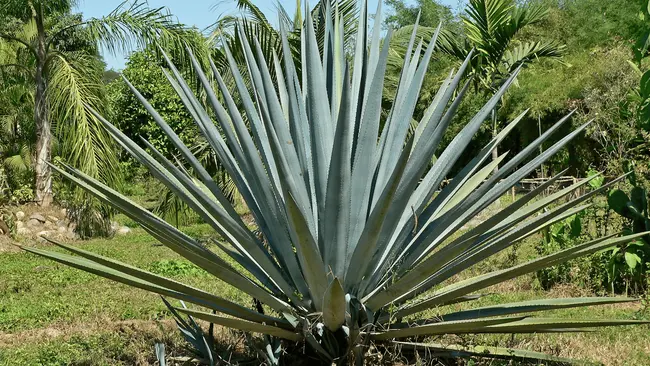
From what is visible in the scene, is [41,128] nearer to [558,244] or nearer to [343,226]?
[558,244]

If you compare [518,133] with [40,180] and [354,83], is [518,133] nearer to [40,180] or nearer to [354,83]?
[40,180]

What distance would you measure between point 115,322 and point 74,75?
9.24 metres

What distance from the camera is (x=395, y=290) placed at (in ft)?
10.6

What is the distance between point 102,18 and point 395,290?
1200 centimetres

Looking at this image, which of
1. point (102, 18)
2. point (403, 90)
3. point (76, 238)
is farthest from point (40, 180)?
point (403, 90)

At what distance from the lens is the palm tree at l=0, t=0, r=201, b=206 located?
13.7 metres

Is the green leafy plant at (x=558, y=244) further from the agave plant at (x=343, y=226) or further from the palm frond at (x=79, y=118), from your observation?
the palm frond at (x=79, y=118)

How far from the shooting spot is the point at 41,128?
14953 mm

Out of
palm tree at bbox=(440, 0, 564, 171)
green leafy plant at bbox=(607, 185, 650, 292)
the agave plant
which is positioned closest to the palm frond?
palm tree at bbox=(440, 0, 564, 171)

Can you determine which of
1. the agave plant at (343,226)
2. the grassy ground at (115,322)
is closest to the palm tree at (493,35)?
the grassy ground at (115,322)

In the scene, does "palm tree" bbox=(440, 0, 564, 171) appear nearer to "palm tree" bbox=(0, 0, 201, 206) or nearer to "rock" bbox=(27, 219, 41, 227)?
"palm tree" bbox=(0, 0, 201, 206)

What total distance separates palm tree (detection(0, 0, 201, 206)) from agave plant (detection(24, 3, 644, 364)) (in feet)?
33.4

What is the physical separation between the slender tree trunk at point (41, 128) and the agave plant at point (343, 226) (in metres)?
11.5

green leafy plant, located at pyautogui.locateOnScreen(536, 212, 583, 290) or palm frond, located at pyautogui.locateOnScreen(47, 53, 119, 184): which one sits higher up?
palm frond, located at pyautogui.locateOnScreen(47, 53, 119, 184)
